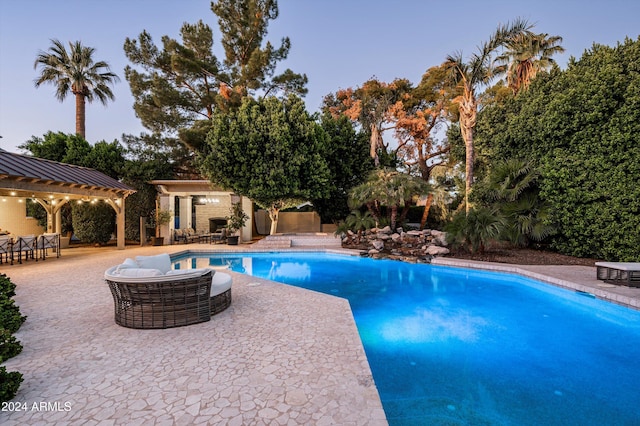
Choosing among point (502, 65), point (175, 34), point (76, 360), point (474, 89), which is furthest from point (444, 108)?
point (76, 360)

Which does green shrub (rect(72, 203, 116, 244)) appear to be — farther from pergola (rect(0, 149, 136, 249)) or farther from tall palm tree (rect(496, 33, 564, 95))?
tall palm tree (rect(496, 33, 564, 95))

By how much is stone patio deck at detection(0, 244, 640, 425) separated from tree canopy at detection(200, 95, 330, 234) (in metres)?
8.88

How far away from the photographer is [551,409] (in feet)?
10.3

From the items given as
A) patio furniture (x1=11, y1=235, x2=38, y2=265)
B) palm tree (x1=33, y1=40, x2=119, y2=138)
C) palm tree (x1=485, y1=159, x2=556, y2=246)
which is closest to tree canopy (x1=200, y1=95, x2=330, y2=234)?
patio furniture (x1=11, y1=235, x2=38, y2=265)

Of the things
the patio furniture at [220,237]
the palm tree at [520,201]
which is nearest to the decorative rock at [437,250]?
the palm tree at [520,201]

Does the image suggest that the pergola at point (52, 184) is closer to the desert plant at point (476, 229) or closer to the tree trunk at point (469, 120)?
the desert plant at point (476, 229)

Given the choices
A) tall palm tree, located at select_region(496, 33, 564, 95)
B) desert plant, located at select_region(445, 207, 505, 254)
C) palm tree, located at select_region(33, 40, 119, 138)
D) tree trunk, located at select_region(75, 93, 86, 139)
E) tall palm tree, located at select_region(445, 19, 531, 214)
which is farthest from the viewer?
tree trunk, located at select_region(75, 93, 86, 139)

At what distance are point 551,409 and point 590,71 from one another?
11206 millimetres

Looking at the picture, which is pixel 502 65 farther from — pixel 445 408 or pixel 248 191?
pixel 445 408

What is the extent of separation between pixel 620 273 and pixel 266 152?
492 inches

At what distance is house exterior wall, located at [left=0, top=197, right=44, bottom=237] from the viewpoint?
46.8ft

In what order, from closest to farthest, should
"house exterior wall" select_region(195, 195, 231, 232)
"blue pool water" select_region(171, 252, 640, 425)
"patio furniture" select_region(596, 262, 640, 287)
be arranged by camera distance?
"blue pool water" select_region(171, 252, 640, 425)
"patio furniture" select_region(596, 262, 640, 287)
"house exterior wall" select_region(195, 195, 231, 232)

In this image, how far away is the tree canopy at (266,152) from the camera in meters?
13.8

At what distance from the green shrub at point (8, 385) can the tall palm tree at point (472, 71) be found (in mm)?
12880
